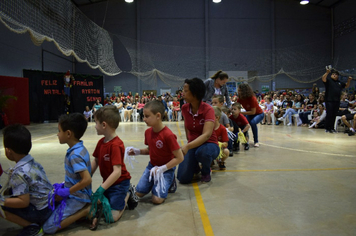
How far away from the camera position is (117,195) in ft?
7.18

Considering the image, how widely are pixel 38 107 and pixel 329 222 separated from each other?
50.4 ft

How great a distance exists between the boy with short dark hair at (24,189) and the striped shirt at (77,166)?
17 centimetres

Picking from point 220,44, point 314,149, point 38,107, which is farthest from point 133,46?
point 314,149

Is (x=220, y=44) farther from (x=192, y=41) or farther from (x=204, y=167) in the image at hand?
(x=204, y=167)

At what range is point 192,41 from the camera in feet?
64.4

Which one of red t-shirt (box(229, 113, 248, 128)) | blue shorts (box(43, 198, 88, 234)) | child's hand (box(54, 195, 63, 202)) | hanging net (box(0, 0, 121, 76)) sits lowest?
blue shorts (box(43, 198, 88, 234))

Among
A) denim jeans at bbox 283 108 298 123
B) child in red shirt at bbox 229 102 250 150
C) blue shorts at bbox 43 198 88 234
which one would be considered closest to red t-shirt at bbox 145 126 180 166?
blue shorts at bbox 43 198 88 234

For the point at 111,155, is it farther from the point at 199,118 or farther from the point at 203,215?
Result: the point at 199,118

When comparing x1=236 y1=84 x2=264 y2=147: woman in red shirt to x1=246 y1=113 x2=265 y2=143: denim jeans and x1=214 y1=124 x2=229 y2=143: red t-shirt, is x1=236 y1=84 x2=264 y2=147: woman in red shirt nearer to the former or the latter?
x1=246 y1=113 x2=265 y2=143: denim jeans

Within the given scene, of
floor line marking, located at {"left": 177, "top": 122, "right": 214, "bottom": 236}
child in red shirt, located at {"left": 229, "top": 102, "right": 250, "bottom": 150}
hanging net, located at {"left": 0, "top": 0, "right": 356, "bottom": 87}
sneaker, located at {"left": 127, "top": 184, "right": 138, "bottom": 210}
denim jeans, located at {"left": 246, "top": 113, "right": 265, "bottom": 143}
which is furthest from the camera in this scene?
hanging net, located at {"left": 0, "top": 0, "right": 356, "bottom": 87}

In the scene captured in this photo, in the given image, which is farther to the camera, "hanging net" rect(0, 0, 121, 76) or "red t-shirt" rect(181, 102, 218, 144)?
"hanging net" rect(0, 0, 121, 76)

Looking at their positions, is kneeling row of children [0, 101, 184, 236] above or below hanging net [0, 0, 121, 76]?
below

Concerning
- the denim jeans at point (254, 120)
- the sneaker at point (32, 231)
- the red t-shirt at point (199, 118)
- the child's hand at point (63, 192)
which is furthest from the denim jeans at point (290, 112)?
the sneaker at point (32, 231)

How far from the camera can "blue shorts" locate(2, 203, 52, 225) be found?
1879mm
